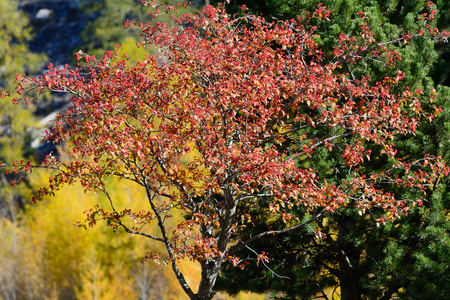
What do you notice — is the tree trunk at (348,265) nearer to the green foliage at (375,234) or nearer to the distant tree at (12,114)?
the green foliage at (375,234)

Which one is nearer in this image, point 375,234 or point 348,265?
point 375,234

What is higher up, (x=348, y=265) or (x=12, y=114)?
(x=12, y=114)

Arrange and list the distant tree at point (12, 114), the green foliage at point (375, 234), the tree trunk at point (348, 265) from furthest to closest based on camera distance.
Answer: the distant tree at point (12, 114)
the tree trunk at point (348, 265)
the green foliage at point (375, 234)

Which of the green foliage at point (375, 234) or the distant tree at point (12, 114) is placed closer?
the green foliage at point (375, 234)

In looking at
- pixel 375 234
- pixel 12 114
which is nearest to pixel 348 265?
pixel 375 234

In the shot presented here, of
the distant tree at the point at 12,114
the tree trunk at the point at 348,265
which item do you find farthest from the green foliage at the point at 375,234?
the distant tree at the point at 12,114

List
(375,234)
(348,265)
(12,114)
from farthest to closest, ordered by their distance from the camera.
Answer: (12,114)
(348,265)
(375,234)

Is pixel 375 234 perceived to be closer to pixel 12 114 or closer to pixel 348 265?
pixel 348 265

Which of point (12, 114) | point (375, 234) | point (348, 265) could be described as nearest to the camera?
point (375, 234)

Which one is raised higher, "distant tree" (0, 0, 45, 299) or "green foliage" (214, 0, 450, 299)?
"distant tree" (0, 0, 45, 299)

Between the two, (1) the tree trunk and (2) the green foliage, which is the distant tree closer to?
(2) the green foliage

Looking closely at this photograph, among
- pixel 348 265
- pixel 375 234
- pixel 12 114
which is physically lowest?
pixel 348 265

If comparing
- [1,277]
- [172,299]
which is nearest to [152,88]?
[172,299]

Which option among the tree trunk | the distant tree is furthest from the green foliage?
the distant tree
